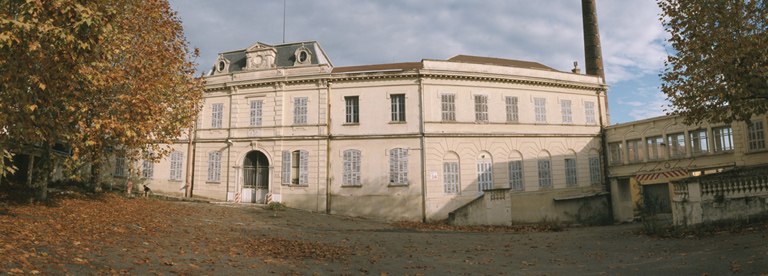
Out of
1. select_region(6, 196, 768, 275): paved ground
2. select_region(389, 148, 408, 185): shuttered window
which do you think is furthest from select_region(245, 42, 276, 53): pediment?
select_region(6, 196, 768, 275): paved ground

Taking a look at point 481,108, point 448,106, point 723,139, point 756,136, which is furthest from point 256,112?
point 756,136

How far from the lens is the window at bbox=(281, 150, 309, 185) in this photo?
2245cm

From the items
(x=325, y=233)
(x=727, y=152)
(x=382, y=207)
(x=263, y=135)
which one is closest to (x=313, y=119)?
(x=263, y=135)

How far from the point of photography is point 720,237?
37.6 ft

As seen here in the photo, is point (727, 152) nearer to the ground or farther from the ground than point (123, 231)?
farther from the ground

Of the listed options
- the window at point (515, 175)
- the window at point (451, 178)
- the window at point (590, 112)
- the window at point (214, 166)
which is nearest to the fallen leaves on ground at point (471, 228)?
the window at point (451, 178)

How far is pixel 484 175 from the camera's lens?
22.4m

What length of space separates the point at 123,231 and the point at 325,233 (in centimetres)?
634

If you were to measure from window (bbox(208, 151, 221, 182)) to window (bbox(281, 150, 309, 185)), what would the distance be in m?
3.97

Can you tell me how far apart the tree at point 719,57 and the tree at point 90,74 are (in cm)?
1578

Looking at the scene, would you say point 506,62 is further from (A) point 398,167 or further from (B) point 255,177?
(B) point 255,177

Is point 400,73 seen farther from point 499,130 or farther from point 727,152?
point 727,152

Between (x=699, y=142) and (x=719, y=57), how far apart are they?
34.2ft

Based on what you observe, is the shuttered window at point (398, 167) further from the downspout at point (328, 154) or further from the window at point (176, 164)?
the window at point (176, 164)
